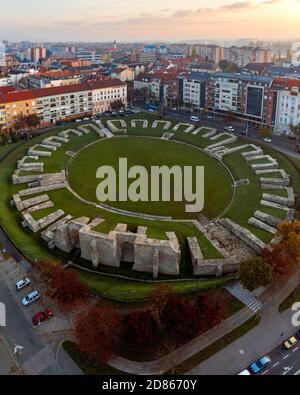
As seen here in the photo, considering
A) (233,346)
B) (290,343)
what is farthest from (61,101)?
(290,343)

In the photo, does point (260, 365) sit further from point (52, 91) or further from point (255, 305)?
point (52, 91)

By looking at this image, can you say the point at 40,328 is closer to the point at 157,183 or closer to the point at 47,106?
the point at 157,183

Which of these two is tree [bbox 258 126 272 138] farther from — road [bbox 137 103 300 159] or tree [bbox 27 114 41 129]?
tree [bbox 27 114 41 129]

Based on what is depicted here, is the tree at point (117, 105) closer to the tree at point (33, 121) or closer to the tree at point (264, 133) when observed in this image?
the tree at point (33, 121)

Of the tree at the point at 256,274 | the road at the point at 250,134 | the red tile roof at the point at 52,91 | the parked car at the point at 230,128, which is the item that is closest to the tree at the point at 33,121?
the red tile roof at the point at 52,91
